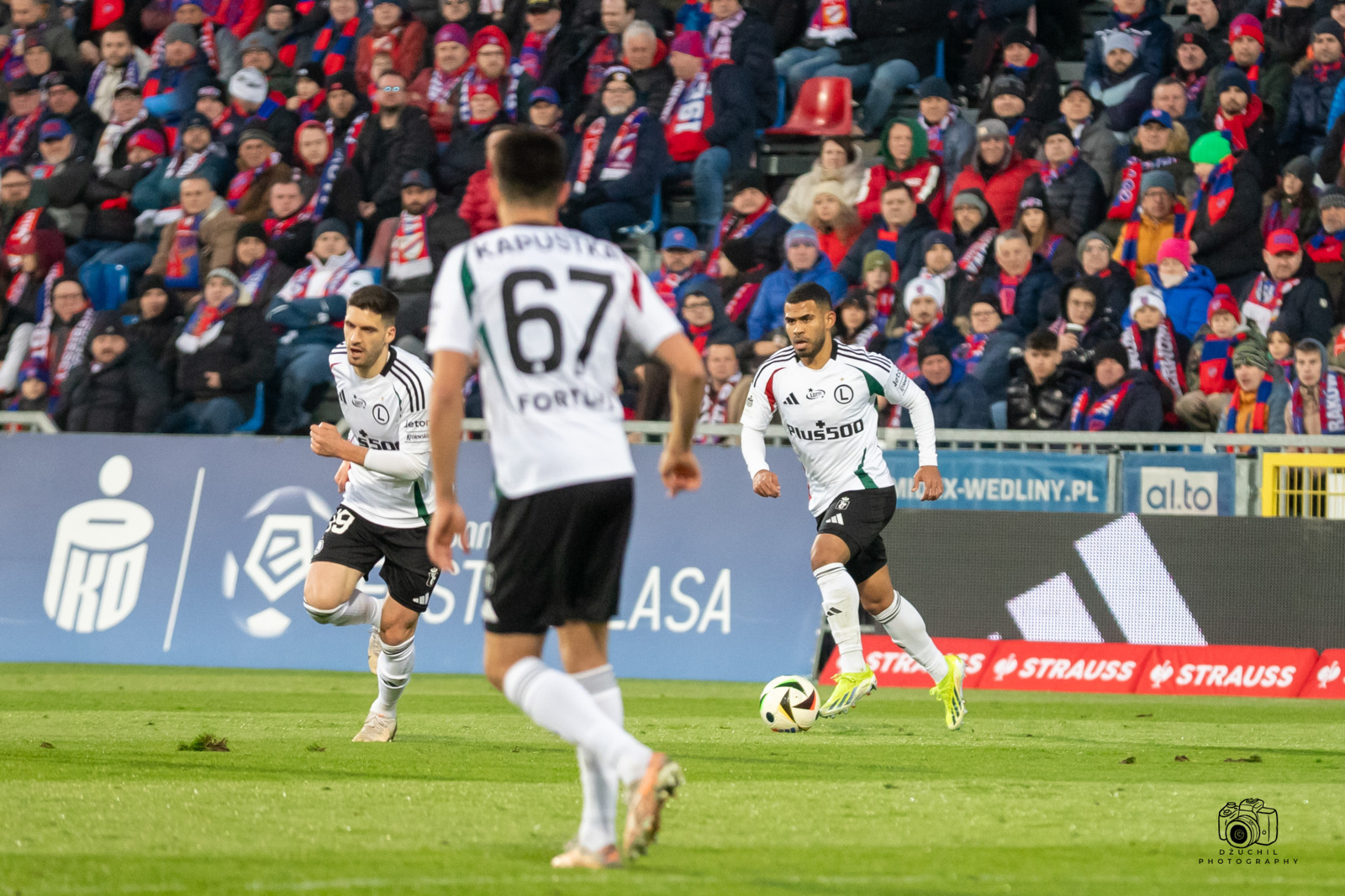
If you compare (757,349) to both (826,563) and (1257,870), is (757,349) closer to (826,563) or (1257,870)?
(826,563)

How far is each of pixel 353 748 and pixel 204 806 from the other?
234 cm

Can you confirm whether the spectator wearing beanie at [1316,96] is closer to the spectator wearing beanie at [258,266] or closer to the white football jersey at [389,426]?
the spectator wearing beanie at [258,266]

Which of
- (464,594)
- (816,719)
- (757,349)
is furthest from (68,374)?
(816,719)

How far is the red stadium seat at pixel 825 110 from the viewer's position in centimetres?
1797

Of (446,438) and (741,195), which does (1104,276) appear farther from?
(446,438)

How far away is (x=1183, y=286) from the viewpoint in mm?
15094

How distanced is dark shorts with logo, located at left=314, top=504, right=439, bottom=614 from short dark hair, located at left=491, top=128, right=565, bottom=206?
176 inches

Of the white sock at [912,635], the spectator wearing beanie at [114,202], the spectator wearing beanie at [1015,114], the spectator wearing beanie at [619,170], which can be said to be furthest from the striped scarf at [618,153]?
the white sock at [912,635]

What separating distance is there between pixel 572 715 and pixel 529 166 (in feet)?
5.48

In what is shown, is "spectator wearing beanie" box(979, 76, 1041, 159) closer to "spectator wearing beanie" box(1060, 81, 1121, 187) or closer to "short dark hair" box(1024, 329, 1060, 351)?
"spectator wearing beanie" box(1060, 81, 1121, 187)

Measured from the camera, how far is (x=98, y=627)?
47.9ft

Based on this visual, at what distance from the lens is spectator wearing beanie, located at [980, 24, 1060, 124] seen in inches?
667

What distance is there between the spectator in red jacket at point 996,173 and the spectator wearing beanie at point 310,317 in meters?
5.87

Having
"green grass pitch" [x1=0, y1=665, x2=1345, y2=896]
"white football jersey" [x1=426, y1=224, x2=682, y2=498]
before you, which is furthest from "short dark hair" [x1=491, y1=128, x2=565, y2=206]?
"green grass pitch" [x1=0, y1=665, x2=1345, y2=896]
